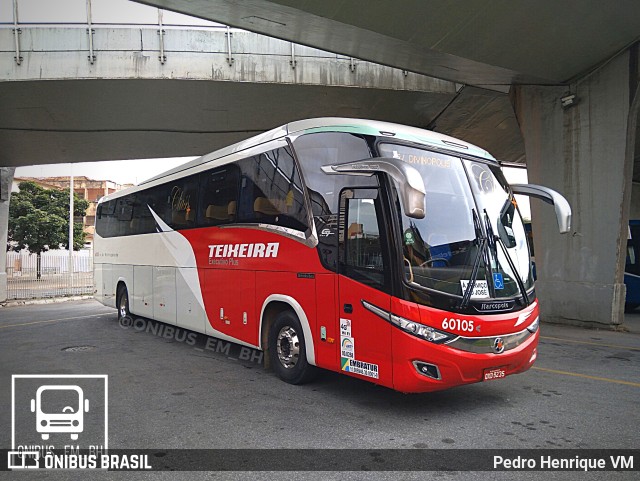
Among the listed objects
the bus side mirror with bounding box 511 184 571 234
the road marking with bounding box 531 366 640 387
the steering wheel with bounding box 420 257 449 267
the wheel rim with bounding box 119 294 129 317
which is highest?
the bus side mirror with bounding box 511 184 571 234

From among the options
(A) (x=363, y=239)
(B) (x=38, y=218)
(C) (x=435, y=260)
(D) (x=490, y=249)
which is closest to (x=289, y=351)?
(A) (x=363, y=239)

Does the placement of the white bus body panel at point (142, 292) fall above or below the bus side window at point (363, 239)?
below

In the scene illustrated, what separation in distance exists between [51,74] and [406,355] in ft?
41.0

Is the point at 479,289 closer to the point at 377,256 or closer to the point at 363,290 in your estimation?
the point at 377,256

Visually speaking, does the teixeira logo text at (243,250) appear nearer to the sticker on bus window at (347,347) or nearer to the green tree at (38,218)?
the sticker on bus window at (347,347)

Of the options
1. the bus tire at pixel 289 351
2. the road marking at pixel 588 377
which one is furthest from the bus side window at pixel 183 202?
the road marking at pixel 588 377

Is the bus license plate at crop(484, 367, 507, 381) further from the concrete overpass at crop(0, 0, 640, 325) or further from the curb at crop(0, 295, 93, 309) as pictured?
the curb at crop(0, 295, 93, 309)

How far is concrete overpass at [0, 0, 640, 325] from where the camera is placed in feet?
32.3

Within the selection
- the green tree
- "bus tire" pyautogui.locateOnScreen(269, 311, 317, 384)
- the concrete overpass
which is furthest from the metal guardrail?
the green tree

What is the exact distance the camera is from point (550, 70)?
40.5 ft

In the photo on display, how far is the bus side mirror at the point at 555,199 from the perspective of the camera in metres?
6.50

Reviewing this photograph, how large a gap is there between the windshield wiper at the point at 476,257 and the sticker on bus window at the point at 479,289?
0.10 feet

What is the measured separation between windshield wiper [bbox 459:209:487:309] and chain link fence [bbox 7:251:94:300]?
23958 mm

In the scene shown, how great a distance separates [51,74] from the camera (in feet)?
43.3
